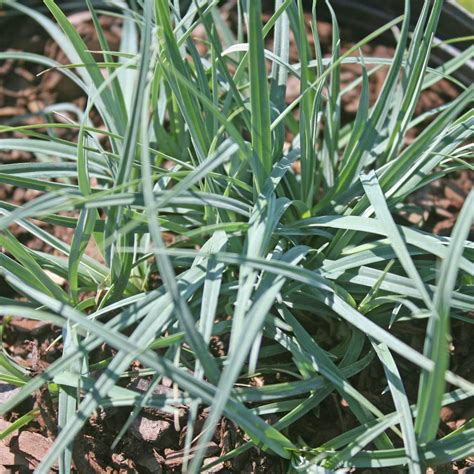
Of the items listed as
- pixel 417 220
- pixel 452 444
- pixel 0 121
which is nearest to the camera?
pixel 452 444

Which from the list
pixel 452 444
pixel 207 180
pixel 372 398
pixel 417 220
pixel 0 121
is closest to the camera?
pixel 452 444

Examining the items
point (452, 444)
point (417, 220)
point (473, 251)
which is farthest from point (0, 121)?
point (452, 444)

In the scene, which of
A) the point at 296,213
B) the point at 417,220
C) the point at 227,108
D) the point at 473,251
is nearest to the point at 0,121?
the point at 227,108

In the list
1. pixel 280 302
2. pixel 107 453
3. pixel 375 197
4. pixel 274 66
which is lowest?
pixel 107 453

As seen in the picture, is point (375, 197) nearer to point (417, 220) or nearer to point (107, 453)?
point (417, 220)

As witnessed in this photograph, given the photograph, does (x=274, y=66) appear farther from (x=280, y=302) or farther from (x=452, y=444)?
(x=452, y=444)

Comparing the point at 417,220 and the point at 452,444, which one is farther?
the point at 417,220

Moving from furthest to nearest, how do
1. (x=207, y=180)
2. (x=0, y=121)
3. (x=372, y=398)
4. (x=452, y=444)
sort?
(x=0, y=121), (x=372, y=398), (x=207, y=180), (x=452, y=444)

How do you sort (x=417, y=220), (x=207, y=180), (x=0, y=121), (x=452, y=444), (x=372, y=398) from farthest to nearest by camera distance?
(x=0, y=121)
(x=417, y=220)
(x=372, y=398)
(x=207, y=180)
(x=452, y=444)

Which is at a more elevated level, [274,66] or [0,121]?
[274,66]
